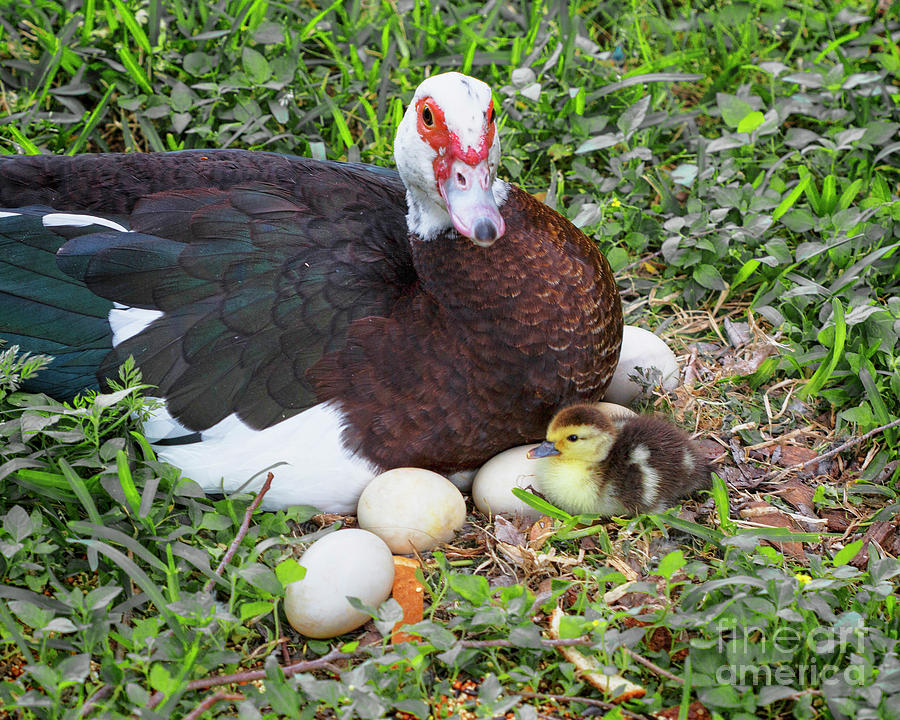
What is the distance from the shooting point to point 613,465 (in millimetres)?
2424

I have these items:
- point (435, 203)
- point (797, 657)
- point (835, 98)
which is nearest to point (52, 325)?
point (435, 203)

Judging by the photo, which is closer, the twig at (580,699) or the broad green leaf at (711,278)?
the twig at (580,699)

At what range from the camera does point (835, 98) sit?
3.67m

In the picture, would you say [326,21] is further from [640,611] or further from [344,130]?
[640,611]

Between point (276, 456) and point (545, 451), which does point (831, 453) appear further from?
point (276, 456)

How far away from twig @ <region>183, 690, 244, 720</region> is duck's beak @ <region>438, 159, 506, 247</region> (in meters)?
1.11

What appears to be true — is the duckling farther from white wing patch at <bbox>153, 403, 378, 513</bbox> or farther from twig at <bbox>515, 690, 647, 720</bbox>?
twig at <bbox>515, 690, 647, 720</bbox>

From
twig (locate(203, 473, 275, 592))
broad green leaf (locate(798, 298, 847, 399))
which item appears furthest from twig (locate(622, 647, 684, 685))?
broad green leaf (locate(798, 298, 847, 399))

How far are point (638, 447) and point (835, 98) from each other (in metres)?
2.03

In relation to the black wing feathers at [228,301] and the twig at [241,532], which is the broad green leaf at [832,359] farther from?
the twig at [241,532]

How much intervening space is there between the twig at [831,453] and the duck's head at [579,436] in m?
0.52

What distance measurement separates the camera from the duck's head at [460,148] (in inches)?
88.0

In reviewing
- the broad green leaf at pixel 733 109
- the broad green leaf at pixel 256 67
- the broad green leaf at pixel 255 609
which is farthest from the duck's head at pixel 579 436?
the broad green leaf at pixel 256 67

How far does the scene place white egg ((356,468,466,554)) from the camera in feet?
7.49
